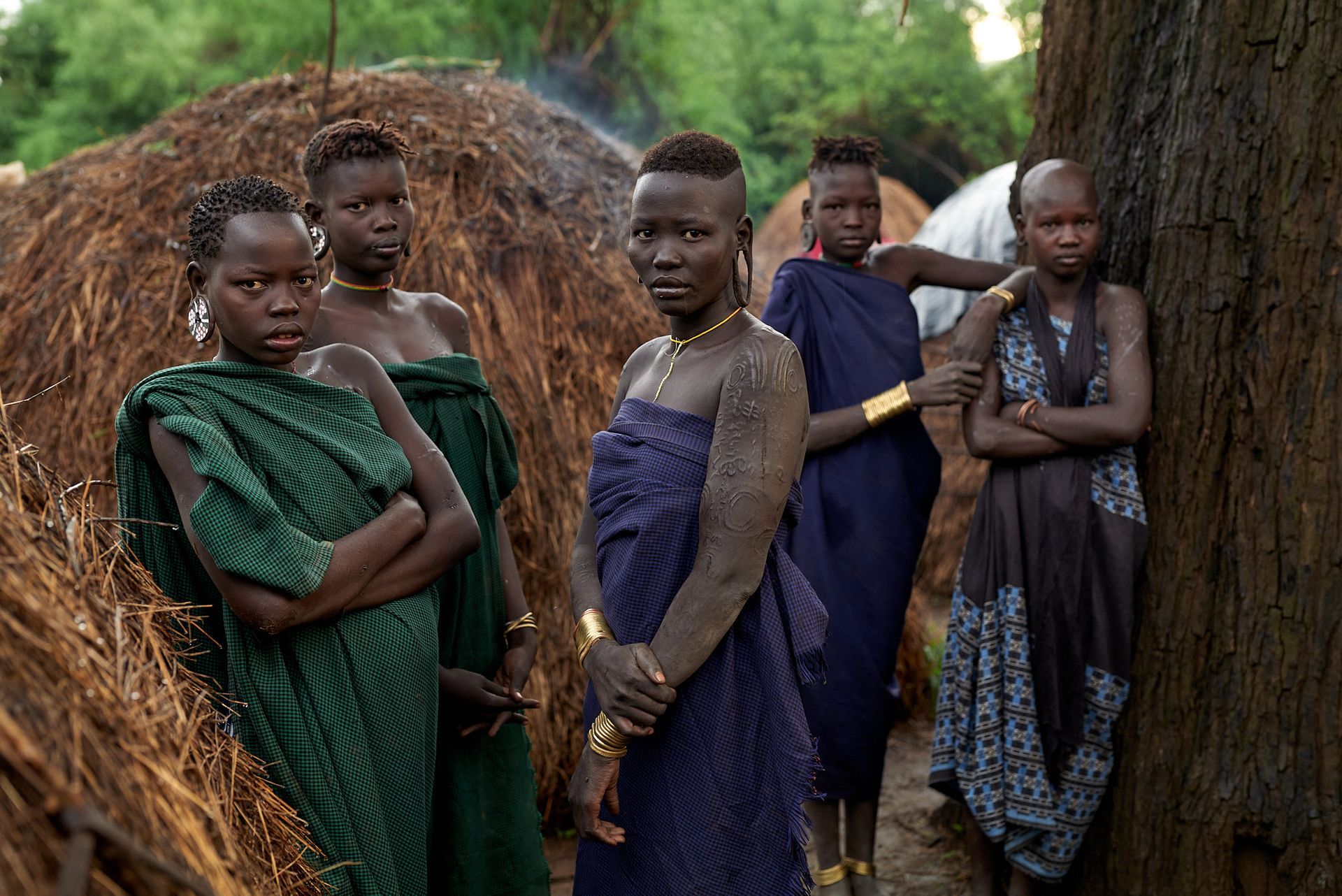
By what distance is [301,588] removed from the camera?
79.4 inches

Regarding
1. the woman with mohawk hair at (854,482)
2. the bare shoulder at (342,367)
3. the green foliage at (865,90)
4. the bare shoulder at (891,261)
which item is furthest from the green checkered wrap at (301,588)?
the green foliage at (865,90)

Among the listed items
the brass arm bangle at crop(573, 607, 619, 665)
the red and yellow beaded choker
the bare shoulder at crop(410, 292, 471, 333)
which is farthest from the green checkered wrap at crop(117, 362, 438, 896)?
the bare shoulder at crop(410, 292, 471, 333)

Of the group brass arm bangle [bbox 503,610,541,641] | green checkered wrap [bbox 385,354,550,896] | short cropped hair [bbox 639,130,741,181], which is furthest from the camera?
brass arm bangle [bbox 503,610,541,641]

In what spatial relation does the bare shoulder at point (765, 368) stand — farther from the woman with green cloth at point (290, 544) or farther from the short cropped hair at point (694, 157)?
the woman with green cloth at point (290, 544)

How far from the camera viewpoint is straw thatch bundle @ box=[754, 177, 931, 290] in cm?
1213

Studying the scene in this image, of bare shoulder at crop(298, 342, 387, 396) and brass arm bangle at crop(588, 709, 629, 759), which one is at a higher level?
bare shoulder at crop(298, 342, 387, 396)

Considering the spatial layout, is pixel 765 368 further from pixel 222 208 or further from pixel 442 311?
pixel 442 311

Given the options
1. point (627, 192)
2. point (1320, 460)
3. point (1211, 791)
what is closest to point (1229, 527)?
point (1320, 460)

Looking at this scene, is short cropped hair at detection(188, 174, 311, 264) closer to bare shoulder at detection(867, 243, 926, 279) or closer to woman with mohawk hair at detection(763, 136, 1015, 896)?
woman with mohawk hair at detection(763, 136, 1015, 896)

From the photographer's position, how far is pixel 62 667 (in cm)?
147

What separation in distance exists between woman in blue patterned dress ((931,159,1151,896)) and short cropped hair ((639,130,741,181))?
1.48 metres

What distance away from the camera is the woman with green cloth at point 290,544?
6.63 ft

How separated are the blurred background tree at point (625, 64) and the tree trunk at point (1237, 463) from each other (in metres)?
9.54

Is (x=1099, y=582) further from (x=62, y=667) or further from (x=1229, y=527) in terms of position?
(x=62, y=667)
